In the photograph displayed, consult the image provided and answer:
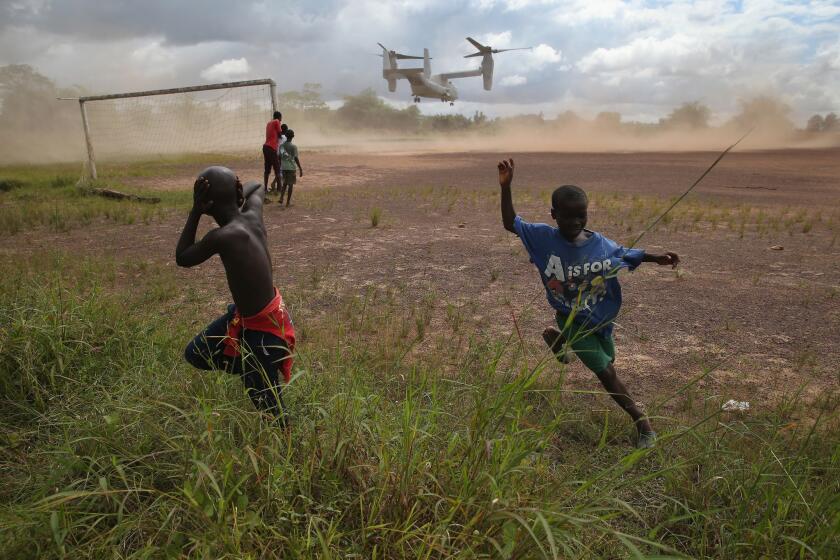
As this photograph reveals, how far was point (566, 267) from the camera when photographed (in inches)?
119

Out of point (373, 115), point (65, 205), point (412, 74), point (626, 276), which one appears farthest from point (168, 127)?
point (373, 115)

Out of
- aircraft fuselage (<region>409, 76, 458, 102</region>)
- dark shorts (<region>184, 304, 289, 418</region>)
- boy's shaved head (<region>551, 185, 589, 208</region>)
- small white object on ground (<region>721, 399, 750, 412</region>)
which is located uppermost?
aircraft fuselage (<region>409, 76, 458, 102</region>)

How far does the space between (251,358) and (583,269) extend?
5.75 feet

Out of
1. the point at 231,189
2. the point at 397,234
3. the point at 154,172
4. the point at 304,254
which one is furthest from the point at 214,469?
the point at 154,172

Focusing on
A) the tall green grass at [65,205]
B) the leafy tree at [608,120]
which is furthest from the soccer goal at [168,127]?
the leafy tree at [608,120]

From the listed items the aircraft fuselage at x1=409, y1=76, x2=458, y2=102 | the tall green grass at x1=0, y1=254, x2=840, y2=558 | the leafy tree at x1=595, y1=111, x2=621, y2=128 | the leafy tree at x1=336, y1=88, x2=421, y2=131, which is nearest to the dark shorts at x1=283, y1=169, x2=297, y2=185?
the tall green grass at x1=0, y1=254, x2=840, y2=558

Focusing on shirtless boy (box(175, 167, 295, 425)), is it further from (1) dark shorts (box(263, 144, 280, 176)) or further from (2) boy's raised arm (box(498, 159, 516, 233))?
(1) dark shorts (box(263, 144, 280, 176))

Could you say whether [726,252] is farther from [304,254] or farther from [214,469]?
[214,469]

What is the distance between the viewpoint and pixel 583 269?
296 cm

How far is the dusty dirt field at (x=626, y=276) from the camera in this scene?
4.30m

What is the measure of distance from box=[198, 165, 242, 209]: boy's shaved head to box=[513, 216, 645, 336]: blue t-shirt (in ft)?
5.34

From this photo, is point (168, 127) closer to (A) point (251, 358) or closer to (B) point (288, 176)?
(B) point (288, 176)

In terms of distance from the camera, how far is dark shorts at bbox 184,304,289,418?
2.55m

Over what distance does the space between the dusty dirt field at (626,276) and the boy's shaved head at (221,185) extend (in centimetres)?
147
